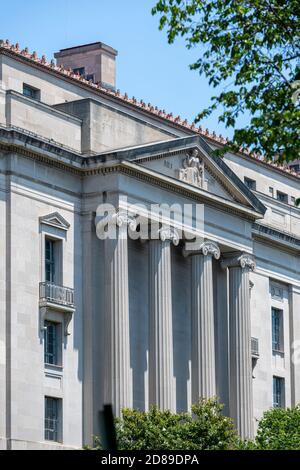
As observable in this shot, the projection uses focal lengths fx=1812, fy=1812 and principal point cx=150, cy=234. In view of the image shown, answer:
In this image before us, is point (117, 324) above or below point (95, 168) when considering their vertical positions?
below

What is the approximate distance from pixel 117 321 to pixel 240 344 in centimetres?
1097

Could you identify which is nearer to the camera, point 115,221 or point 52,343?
point 52,343

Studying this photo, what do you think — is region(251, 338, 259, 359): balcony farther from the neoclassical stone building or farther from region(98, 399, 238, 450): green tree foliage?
region(98, 399, 238, 450): green tree foliage

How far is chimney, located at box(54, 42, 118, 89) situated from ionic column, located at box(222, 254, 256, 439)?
43.6ft

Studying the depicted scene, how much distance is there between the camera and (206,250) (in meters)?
82.4

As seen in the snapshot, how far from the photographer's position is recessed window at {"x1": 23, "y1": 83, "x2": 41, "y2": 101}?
81.4 metres

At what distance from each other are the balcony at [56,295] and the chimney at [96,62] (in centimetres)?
2009

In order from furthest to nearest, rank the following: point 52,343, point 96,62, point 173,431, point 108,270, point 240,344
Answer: point 96,62 → point 240,344 → point 108,270 → point 52,343 → point 173,431

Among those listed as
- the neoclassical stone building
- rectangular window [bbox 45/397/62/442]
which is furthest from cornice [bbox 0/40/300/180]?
rectangular window [bbox 45/397/62/442]

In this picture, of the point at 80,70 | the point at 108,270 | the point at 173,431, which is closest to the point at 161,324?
the point at 108,270

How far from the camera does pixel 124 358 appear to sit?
75.5m

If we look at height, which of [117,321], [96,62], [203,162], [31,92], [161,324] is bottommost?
[117,321]

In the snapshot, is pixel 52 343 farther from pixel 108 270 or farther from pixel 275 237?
pixel 275 237

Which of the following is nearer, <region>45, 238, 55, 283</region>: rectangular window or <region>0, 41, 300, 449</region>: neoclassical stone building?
<region>0, 41, 300, 449</region>: neoclassical stone building
